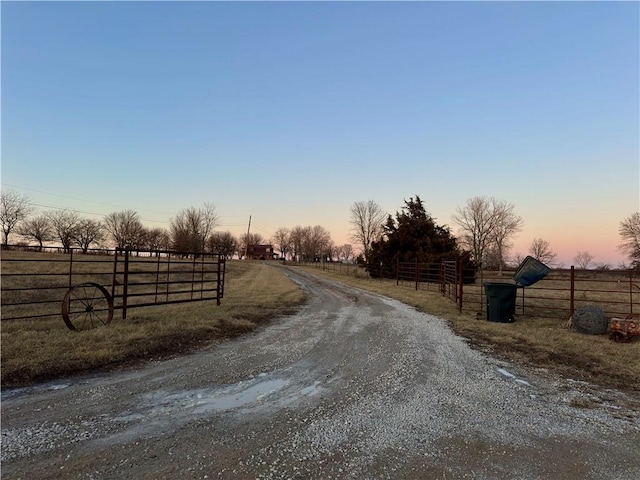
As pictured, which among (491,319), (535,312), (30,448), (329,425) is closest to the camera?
(30,448)

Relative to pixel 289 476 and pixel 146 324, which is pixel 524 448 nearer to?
pixel 289 476

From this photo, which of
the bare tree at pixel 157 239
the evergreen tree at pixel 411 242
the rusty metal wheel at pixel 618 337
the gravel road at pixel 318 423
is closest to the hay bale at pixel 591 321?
the rusty metal wheel at pixel 618 337

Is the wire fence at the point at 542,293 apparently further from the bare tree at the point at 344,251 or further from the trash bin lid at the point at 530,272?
the bare tree at the point at 344,251

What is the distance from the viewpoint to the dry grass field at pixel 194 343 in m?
5.51

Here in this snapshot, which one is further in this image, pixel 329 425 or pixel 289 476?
pixel 329 425

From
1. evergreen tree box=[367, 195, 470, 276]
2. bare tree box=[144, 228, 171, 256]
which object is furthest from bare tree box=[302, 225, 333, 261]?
evergreen tree box=[367, 195, 470, 276]

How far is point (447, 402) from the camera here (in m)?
4.52

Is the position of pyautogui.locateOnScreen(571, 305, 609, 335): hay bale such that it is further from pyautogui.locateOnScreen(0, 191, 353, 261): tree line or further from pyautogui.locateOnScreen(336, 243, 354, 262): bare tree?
pyautogui.locateOnScreen(336, 243, 354, 262): bare tree

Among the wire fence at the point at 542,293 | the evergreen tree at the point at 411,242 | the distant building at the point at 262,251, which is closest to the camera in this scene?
the wire fence at the point at 542,293

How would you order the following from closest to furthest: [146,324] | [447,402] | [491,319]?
[447,402], [146,324], [491,319]

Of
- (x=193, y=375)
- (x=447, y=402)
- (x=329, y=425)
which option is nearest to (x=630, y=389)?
(x=447, y=402)

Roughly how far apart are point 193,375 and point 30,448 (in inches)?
89.5

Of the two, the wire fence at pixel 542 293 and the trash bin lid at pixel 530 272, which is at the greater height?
the trash bin lid at pixel 530 272

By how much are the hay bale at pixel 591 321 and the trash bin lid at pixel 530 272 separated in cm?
201
